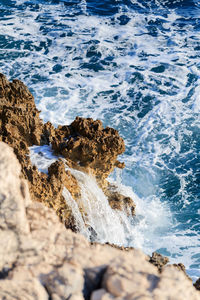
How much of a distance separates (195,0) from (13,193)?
21.6 meters

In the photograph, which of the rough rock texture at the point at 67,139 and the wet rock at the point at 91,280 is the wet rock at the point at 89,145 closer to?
the rough rock texture at the point at 67,139

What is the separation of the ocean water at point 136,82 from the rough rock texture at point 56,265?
5170 millimetres

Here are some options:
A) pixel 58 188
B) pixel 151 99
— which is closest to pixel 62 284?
pixel 58 188

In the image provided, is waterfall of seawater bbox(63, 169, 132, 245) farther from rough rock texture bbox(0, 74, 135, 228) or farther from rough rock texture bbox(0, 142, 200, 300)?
rough rock texture bbox(0, 142, 200, 300)

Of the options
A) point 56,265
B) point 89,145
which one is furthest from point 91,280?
point 89,145

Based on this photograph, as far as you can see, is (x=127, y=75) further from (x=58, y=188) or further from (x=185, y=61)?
(x=58, y=188)

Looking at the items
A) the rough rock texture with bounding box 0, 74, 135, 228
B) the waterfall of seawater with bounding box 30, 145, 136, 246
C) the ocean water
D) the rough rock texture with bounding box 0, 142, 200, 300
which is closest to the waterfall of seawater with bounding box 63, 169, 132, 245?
the waterfall of seawater with bounding box 30, 145, 136, 246

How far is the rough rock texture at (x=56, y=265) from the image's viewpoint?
1472 millimetres

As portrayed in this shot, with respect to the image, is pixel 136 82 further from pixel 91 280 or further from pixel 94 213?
pixel 91 280

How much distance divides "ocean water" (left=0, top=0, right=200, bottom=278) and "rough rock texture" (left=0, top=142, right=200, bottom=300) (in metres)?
5.17

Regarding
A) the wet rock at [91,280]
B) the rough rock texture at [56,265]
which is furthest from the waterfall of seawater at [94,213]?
the wet rock at [91,280]

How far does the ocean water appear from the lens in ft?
26.4

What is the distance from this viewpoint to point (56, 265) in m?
1.63

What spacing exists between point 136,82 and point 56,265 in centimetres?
Result: 1237
